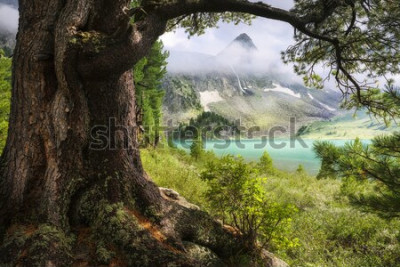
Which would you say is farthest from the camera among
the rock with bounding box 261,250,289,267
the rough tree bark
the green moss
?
the rock with bounding box 261,250,289,267

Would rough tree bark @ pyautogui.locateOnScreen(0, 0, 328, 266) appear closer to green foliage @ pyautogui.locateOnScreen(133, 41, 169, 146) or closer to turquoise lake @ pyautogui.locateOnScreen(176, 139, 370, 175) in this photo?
turquoise lake @ pyautogui.locateOnScreen(176, 139, 370, 175)

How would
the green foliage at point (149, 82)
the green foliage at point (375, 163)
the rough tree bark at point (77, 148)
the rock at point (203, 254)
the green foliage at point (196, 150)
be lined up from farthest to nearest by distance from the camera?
the green foliage at point (196, 150), the green foliage at point (149, 82), the green foliage at point (375, 163), the rock at point (203, 254), the rough tree bark at point (77, 148)

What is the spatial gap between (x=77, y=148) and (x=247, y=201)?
2772mm

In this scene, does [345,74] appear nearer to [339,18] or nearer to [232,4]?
[339,18]

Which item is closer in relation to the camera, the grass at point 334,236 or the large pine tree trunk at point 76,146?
the large pine tree trunk at point 76,146

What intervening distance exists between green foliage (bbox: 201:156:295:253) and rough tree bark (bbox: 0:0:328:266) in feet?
3.35

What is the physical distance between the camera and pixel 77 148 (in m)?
3.52

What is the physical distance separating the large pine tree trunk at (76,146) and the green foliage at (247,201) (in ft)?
3.54

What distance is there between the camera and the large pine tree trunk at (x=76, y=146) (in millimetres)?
3178

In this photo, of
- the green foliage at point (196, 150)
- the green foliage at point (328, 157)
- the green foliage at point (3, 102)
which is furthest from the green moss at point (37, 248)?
the green foliage at point (196, 150)

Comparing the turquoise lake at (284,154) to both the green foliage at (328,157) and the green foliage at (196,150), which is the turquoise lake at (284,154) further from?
the green foliage at (196,150)

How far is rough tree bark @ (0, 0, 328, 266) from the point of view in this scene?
10.4 feet

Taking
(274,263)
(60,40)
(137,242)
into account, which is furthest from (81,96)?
(274,263)

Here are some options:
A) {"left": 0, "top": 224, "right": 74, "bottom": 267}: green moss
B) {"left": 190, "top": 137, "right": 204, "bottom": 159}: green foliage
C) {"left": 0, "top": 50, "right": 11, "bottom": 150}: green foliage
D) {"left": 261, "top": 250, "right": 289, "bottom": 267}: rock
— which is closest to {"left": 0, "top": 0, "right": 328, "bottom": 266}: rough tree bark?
{"left": 0, "top": 224, "right": 74, "bottom": 267}: green moss
